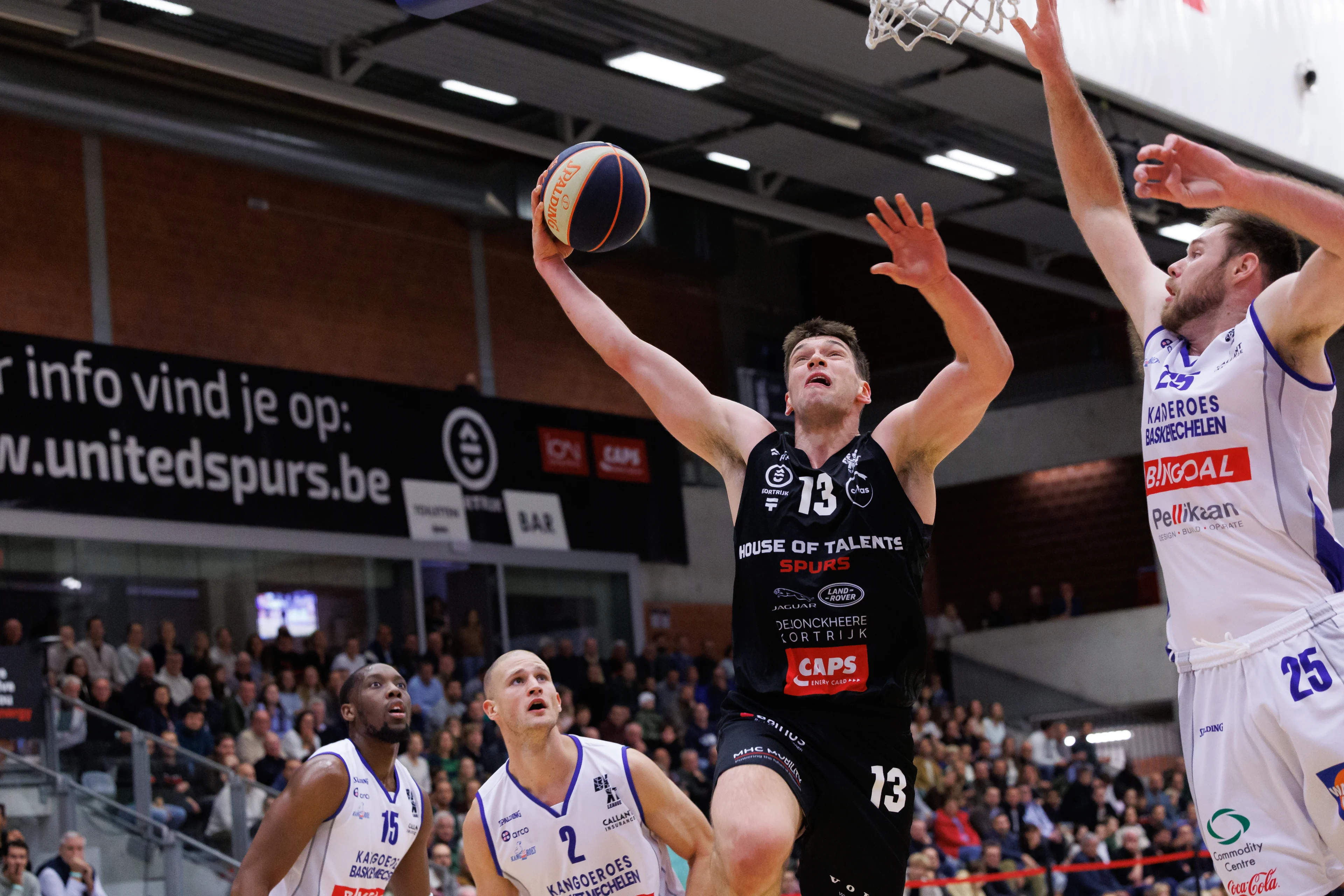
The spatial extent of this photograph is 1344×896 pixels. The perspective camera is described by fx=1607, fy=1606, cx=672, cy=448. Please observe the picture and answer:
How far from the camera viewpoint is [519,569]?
24172 millimetres

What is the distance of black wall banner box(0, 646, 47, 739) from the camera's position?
13789mm

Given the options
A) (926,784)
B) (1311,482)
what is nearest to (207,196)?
(926,784)

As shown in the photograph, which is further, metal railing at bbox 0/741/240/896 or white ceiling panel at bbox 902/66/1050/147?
white ceiling panel at bbox 902/66/1050/147

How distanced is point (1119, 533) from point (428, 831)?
23.0 meters

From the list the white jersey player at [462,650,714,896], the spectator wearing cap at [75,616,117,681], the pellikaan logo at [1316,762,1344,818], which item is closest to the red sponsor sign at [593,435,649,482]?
the spectator wearing cap at [75,616,117,681]

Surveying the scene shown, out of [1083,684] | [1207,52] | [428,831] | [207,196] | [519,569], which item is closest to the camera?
[428,831]

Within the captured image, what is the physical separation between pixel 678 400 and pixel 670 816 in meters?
1.73

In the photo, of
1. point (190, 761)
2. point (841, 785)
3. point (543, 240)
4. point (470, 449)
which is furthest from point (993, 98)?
point (841, 785)

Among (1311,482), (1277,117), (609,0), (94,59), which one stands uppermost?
(94,59)

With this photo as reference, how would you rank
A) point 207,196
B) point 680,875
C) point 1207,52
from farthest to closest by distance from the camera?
point 207,196 → point 1207,52 → point 680,875

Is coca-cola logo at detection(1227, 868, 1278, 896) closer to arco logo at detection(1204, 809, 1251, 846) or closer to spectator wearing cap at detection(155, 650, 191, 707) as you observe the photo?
arco logo at detection(1204, 809, 1251, 846)

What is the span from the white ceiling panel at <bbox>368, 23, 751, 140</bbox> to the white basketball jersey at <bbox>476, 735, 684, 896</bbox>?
12.1 metres

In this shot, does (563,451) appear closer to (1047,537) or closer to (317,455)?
(317,455)

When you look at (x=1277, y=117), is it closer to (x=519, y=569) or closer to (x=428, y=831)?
(x=428, y=831)
